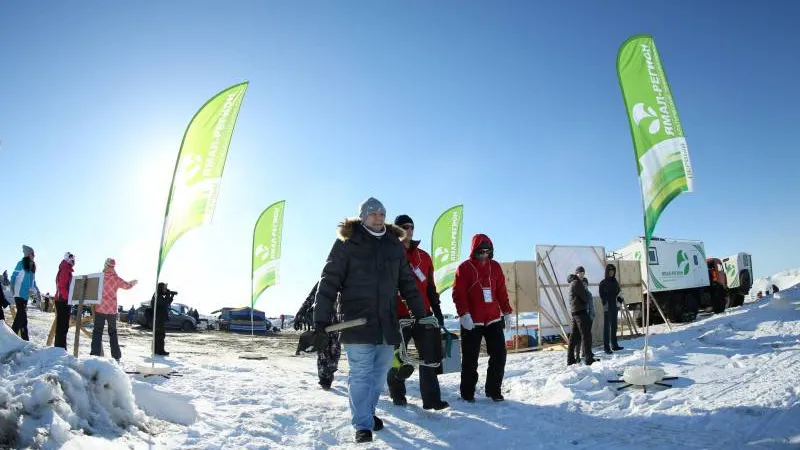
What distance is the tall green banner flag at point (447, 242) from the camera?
15.9 meters

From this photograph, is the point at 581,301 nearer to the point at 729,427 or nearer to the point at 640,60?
the point at 640,60

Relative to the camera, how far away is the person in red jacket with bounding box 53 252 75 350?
746cm

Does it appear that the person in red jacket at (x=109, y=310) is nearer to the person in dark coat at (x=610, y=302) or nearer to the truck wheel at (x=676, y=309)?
the person in dark coat at (x=610, y=302)

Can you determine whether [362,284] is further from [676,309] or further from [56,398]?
[676,309]

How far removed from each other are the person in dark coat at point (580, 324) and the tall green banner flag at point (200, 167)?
5.96 m

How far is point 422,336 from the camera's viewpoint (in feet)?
12.4

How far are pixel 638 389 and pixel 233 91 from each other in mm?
7003

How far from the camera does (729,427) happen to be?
3.39 metres

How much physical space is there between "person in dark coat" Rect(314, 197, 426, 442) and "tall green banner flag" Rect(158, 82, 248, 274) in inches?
154

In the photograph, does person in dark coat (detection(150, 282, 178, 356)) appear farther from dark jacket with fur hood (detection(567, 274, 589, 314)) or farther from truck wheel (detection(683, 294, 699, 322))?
truck wheel (detection(683, 294, 699, 322))

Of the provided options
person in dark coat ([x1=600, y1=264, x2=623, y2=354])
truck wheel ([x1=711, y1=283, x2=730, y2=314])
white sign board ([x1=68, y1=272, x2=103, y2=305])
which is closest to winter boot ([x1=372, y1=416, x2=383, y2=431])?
white sign board ([x1=68, y1=272, x2=103, y2=305])

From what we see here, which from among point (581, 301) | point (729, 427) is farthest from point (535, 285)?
point (729, 427)

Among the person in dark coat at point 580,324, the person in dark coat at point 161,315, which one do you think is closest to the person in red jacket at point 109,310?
the person in dark coat at point 161,315

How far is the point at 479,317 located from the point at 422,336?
125 cm
